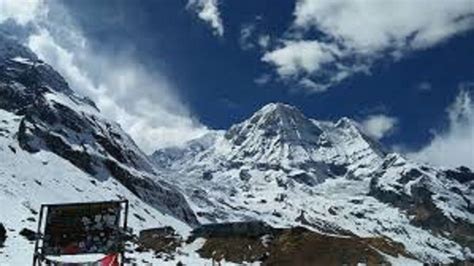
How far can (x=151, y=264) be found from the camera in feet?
259

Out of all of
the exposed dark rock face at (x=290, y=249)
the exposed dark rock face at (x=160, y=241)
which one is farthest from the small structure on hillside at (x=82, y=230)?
the exposed dark rock face at (x=160, y=241)

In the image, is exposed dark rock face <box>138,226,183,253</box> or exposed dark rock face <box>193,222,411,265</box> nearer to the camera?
exposed dark rock face <box>193,222,411,265</box>

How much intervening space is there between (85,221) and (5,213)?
85.1 metres

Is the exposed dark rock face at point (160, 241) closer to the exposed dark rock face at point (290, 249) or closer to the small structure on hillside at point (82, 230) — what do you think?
the exposed dark rock face at point (290, 249)

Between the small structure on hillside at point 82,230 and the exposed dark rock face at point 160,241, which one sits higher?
the exposed dark rock face at point 160,241

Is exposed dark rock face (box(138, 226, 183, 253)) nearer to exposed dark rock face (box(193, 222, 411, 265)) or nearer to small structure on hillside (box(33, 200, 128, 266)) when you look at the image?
exposed dark rock face (box(193, 222, 411, 265))

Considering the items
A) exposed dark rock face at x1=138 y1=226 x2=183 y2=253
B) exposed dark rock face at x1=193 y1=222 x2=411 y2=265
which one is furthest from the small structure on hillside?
exposed dark rock face at x1=138 y1=226 x2=183 y2=253

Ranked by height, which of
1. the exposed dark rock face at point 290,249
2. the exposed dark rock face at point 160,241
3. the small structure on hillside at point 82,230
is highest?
the exposed dark rock face at point 160,241

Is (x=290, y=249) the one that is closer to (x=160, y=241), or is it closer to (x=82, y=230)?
(x=160, y=241)

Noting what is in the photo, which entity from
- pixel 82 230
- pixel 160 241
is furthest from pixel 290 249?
pixel 82 230

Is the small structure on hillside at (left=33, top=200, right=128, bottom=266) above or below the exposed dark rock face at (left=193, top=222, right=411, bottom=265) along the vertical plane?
below

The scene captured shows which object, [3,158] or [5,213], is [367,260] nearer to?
[5,213]

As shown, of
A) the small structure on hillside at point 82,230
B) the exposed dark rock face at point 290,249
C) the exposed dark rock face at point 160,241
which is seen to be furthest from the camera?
the exposed dark rock face at point 160,241

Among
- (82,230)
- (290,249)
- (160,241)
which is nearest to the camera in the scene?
(82,230)
